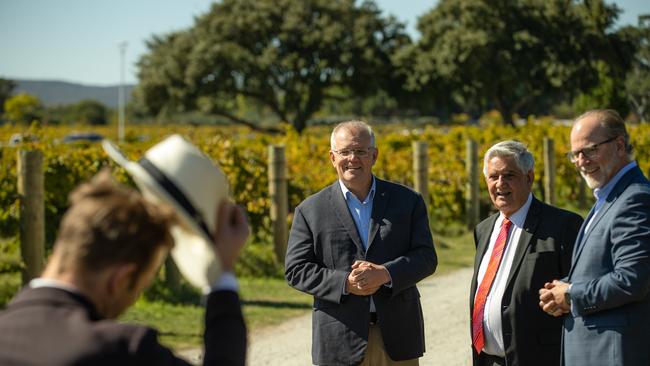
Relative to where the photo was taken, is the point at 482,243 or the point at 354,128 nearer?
the point at 482,243

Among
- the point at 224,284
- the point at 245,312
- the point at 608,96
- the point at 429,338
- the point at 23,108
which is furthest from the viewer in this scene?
the point at 23,108

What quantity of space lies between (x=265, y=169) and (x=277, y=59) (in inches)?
1379

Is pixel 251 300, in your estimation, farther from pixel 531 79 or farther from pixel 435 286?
pixel 531 79

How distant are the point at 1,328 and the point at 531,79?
44.8m

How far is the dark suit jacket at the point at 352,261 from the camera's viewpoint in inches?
171

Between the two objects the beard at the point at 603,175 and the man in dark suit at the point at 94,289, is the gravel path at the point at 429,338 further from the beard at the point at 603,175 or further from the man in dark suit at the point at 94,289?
the man in dark suit at the point at 94,289

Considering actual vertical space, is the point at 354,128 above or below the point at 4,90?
below

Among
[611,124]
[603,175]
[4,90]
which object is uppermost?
[4,90]

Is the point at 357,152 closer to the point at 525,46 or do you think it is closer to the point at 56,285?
the point at 56,285

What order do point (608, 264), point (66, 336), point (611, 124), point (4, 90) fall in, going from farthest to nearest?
point (4, 90)
point (611, 124)
point (608, 264)
point (66, 336)

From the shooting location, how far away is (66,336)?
5.90ft

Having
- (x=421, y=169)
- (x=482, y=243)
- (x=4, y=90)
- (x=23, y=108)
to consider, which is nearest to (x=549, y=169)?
(x=421, y=169)

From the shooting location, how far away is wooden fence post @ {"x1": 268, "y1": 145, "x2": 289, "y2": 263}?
35.3 ft

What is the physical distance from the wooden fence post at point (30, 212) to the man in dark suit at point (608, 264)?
5679mm
